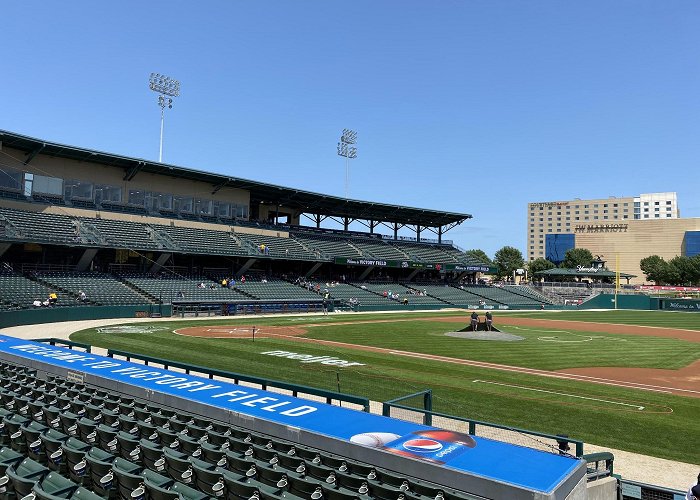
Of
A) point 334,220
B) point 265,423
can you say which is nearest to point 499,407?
point 265,423

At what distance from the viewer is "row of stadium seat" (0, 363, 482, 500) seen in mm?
5984

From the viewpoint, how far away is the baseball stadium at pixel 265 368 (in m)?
6.84

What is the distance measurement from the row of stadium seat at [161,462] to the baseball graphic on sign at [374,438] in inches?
16.6

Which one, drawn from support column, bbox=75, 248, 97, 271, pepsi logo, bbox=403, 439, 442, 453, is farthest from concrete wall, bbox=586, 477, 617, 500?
support column, bbox=75, 248, 97, 271

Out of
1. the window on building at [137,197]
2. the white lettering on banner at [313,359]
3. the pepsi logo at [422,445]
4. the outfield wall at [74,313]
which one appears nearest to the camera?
the pepsi logo at [422,445]

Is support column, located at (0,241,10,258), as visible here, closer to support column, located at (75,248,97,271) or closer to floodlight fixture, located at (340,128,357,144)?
support column, located at (75,248,97,271)

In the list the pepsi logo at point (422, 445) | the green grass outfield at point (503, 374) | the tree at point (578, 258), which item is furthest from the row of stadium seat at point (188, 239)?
the tree at point (578, 258)

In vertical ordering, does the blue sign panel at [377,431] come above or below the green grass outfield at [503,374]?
above

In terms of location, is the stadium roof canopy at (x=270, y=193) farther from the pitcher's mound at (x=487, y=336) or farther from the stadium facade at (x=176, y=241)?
the pitcher's mound at (x=487, y=336)

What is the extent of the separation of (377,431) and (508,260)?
6505 inches

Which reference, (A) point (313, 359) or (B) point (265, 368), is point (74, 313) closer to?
(A) point (313, 359)

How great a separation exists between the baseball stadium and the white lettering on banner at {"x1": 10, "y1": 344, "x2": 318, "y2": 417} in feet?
0.32

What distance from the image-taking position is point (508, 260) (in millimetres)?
165750

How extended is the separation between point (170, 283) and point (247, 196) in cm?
1958
